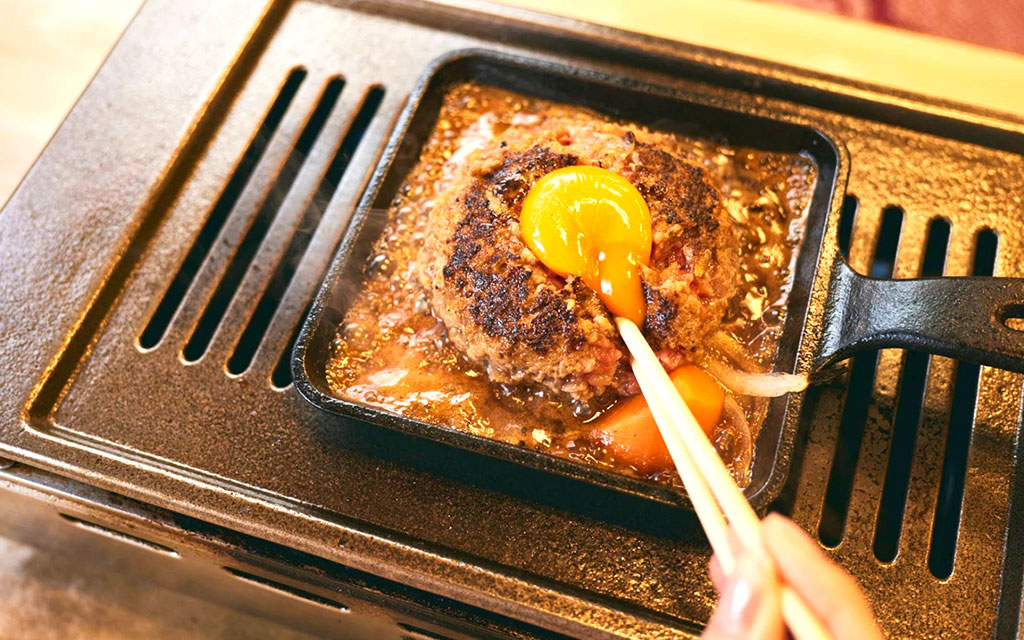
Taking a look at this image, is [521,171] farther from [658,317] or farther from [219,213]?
[219,213]

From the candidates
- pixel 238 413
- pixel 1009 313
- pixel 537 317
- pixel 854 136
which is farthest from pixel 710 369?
pixel 238 413

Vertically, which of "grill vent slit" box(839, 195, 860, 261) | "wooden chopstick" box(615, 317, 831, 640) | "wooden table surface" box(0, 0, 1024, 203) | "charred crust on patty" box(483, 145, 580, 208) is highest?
"wooden table surface" box(0, 0, 1024, 203)

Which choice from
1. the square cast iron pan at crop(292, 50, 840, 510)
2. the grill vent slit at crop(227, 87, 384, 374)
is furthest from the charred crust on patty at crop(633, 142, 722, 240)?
the grill vent slit at crop(227, 87, 384, 374)

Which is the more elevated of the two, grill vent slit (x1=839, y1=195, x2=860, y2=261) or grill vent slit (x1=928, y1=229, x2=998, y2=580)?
grill vent slit (x1=839, y1=195, x2=860, y2=261)

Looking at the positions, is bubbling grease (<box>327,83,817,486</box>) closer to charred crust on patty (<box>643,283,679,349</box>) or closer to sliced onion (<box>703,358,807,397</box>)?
sliced onion (<box>703,358,807,397</box>)

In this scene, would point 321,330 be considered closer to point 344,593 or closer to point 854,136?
point 344,593

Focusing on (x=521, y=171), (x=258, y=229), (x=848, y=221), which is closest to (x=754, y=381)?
(x=848, y=221)
